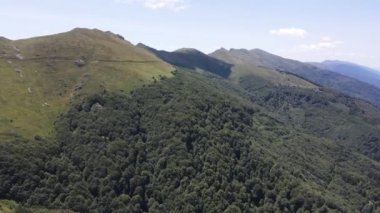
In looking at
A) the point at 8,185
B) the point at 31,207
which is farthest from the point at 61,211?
the point at 8,185

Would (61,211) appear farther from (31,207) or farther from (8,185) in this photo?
(8,185)
